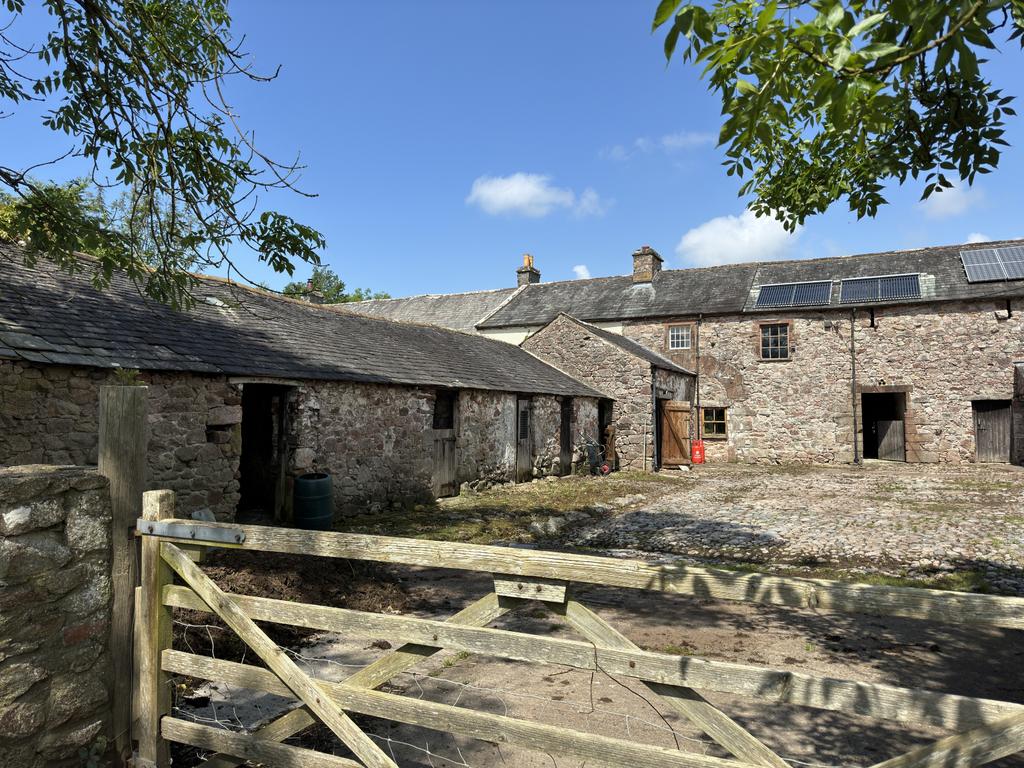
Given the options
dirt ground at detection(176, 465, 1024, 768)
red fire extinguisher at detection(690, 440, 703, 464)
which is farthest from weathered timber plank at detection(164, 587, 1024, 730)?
red fire extinguisher at detection(690, 440, 703, 464)

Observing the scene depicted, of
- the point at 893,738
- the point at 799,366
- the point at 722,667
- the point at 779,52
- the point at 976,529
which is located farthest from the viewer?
the point at 799,366

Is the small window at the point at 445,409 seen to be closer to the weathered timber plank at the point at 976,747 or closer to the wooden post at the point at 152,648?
the wooden post at the point at 152,648

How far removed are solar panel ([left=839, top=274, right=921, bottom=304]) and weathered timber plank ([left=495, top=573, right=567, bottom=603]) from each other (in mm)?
22961

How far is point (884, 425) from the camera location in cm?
2178

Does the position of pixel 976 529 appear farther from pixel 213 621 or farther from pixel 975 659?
pixel 213 621

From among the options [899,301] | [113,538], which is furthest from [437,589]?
[899,301]

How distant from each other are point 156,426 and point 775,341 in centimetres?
2082

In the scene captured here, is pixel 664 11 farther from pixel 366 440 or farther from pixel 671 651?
pixel 366 440

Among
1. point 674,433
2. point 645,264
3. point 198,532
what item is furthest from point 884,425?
point 198,532

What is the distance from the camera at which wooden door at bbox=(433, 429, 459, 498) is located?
1341 centimetres

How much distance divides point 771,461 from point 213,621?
21253mm

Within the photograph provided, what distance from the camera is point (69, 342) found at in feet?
25.5

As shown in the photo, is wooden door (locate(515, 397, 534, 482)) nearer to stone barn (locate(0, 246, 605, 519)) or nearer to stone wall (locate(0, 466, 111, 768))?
stone barn (locate(0, 246, 605, 519))

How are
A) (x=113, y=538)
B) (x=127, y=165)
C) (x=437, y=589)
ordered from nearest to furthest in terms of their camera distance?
(x=113, y=538) < (x=127, y=165) < (x=437, y=589)
